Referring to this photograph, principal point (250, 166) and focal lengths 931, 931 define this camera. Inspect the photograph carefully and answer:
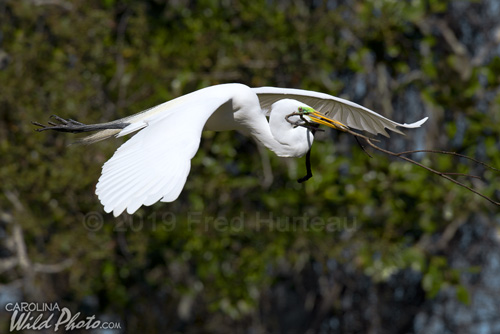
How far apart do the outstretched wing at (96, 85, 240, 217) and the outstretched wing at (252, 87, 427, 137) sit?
523 millimetres

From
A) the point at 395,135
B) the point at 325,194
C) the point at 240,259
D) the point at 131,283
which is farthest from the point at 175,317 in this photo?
the point at 395,135

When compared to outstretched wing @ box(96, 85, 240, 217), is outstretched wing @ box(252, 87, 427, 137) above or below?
below

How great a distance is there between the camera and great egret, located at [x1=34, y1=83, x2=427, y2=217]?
3.07 meters

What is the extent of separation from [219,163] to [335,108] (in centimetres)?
205

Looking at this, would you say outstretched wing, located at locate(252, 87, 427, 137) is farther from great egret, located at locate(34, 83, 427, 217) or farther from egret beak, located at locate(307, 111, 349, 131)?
egret beak, located at locate(307, 111, 349, 131)

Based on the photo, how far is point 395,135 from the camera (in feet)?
22.7

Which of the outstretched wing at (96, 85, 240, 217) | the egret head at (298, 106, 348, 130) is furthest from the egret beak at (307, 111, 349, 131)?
the outstretched wing at (96, 85, 240, 217)

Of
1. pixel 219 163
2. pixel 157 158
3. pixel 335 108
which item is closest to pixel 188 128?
pixel 157 158

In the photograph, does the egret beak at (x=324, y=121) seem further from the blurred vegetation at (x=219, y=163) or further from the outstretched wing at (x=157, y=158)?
the blurred vegetation at (x=219, y=163)

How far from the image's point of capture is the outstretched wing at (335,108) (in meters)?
4.15

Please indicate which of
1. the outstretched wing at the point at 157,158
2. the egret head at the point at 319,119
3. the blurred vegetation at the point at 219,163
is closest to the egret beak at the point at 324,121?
the egret head at the point at 319,119

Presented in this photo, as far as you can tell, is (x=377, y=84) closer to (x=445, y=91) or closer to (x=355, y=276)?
(x=445, y=91)

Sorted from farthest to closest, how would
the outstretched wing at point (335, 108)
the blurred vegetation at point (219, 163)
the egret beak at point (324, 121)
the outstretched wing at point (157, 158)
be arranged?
the blurred vegetation at point (219, 163) → the outstretched wing at point (335, 108) → the egret beak at point (324, 121) → the outstretched wing at point (157, 158)

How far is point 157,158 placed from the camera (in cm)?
321
